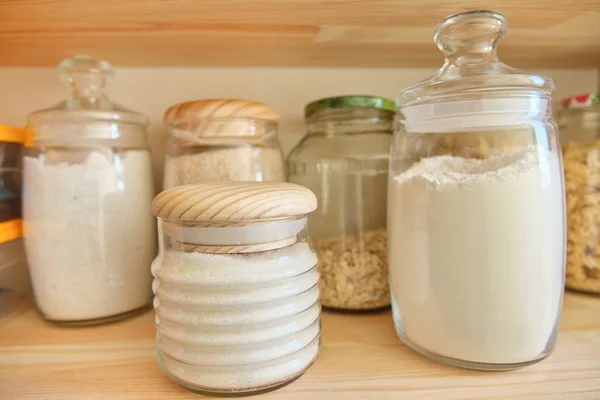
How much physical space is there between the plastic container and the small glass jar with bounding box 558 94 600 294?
2.42 ft

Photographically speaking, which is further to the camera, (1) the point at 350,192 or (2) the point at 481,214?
(1) the point at 350,192

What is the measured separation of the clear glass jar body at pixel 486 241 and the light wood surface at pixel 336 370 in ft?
0.07

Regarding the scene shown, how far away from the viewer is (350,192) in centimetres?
55

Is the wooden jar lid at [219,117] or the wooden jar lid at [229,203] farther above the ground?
the wooden jar lid at [219,117]

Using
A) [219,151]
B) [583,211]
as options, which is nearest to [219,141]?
[219,151]

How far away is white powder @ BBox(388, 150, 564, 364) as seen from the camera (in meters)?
0.37

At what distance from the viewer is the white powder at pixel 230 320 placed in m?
0.36

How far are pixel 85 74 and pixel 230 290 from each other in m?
0.36

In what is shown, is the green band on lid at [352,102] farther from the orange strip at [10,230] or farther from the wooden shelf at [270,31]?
the orange strip at [10,230]

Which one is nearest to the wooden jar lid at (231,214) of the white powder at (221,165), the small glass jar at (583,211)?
the white powder at (221,165)

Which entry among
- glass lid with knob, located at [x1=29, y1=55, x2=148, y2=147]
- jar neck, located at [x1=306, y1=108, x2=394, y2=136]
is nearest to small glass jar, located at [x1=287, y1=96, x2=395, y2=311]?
jar neck, located at [x1=306, y1=108, x2=394, y2=136]

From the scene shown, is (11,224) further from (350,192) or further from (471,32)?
(471,32)

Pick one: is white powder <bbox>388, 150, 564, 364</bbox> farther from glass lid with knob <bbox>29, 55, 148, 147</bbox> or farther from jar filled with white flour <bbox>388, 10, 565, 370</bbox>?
glass lid with knob <bbox>29, 55, 148, 147</bbox>

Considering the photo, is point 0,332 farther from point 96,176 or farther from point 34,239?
point 96,176
